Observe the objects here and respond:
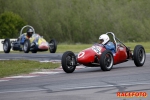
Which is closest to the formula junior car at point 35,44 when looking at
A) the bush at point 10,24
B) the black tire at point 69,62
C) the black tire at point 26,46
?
the black tire at point 26,46

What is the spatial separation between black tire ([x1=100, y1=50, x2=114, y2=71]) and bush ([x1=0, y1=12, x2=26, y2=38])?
4763 cm

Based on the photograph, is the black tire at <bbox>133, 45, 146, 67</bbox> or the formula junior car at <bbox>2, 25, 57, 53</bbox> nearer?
the black tire at <bbox>133, 45, 146, 67</bbox>

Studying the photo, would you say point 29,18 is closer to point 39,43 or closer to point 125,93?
point 39,43

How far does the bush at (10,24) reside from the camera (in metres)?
67.2

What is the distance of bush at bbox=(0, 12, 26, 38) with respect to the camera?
67188 millimetres

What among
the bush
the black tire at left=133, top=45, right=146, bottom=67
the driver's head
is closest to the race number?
the black tire at left=133, top=45, right=146, bottom=67

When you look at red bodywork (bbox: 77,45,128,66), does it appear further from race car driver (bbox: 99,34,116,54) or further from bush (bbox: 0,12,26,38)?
bush (bbox: 0,12,26,38)

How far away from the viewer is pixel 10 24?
222ft

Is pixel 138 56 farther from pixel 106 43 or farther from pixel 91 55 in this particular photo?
pixel 91 55

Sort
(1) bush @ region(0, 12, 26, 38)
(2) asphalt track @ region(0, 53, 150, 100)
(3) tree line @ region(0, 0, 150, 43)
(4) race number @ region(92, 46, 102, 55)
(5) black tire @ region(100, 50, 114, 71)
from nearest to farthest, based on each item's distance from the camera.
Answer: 1. (2) asphalt track @ region(0, 53, 150, 100)
2. (5) black tire @ region(100, 50, 114, 71)
3. (4) race number @ region(92, 46, 102, 55)
4. (1) bush @ region(0, 12, 26, 38)
5. (3) tree line @ region(0, 0, 150, 43)

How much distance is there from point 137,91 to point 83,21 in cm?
5681

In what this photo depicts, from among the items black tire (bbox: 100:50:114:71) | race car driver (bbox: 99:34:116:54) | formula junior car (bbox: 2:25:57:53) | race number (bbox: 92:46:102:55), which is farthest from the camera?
formula junior car (bbox: 2:25:57:53)

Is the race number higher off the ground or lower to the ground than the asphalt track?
higher

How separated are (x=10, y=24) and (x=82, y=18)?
910cm
